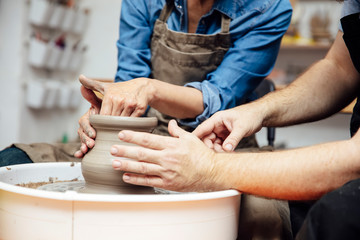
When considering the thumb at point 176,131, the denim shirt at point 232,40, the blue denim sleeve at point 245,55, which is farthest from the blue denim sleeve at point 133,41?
the thumb at point 176,131

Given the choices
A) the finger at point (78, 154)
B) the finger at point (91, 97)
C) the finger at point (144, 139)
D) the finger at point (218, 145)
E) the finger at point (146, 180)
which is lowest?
the finger at point (78, 154)

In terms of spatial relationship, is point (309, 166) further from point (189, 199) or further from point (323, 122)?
point (323, 122)

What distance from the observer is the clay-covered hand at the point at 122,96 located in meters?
0.96

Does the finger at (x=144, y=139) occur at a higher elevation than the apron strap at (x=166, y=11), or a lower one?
lower

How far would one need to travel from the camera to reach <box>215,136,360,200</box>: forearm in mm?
811

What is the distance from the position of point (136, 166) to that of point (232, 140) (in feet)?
0.96

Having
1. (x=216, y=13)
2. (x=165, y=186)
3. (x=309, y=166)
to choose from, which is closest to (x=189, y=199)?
(x=165, y=186)

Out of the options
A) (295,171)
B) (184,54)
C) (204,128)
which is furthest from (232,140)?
(184,54)

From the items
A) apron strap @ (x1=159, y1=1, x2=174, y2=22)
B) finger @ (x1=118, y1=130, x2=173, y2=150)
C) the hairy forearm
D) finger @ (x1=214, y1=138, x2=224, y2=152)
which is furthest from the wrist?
apron strap @ (x1=159, y1=1, x2=174, y2=22)

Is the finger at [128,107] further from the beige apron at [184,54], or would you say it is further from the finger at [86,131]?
the beige apron at [184,54]

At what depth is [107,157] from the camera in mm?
905

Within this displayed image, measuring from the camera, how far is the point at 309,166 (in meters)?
0.82

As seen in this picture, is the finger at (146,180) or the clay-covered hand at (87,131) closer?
the finger at (146,180)

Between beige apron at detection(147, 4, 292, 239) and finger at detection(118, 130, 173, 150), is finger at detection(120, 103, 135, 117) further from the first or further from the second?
beige apron at detection(147, 4, 292, 239)
